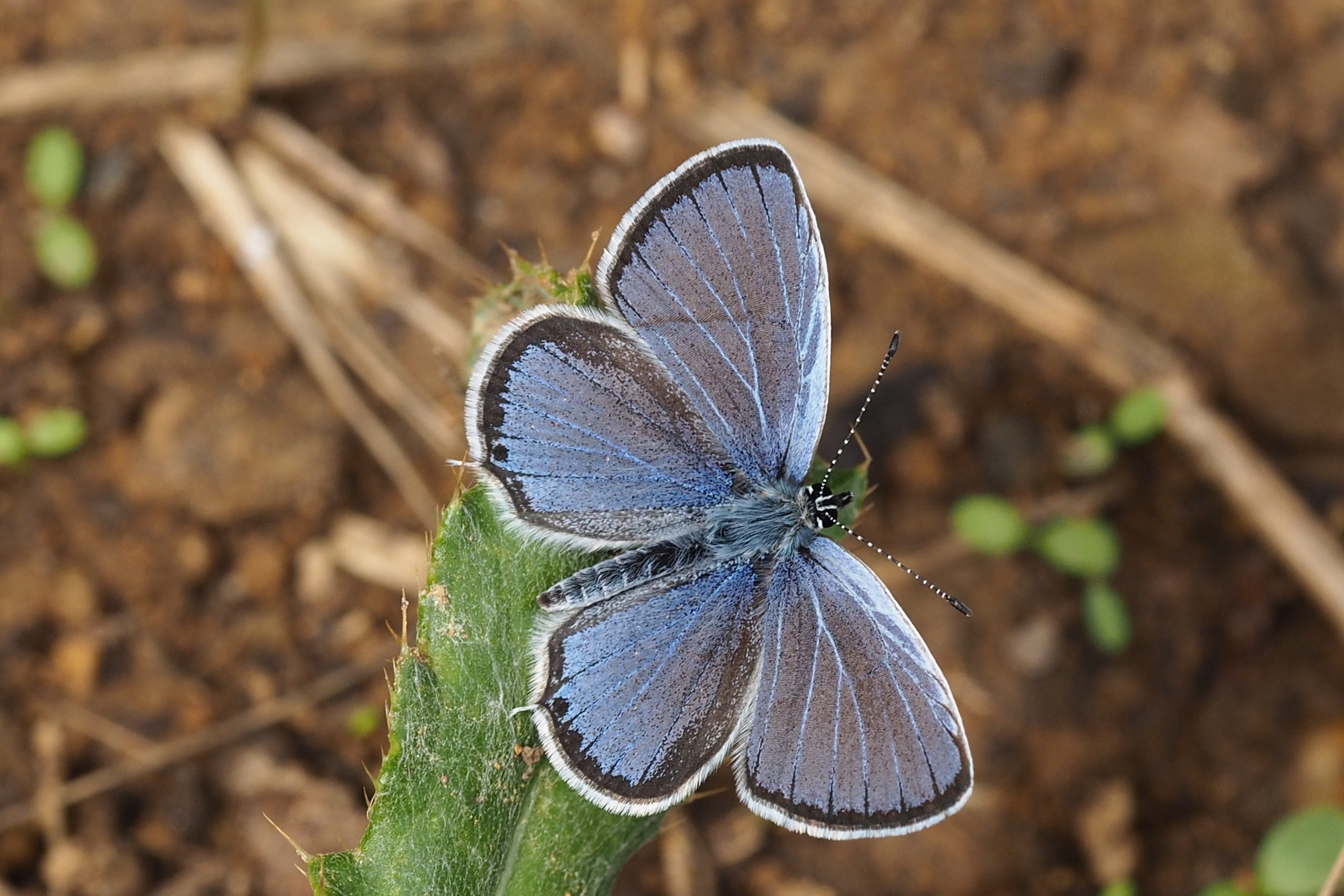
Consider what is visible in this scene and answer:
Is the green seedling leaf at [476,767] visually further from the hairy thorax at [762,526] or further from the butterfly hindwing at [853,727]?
the hairy thorax at [762,526]

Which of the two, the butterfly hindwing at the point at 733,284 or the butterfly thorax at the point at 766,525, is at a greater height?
the butterfly hindwing at the point at 733,284

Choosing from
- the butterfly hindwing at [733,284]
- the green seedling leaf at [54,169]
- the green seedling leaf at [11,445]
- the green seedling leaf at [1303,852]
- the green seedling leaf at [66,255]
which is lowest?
the green seedling leaf at [1303,852]

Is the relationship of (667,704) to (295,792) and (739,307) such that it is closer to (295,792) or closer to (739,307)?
(739,307)

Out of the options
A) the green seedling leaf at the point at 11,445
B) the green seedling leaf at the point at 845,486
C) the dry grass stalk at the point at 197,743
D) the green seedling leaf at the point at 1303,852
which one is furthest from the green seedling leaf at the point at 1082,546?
the green seedling leaf at the point at 11,445

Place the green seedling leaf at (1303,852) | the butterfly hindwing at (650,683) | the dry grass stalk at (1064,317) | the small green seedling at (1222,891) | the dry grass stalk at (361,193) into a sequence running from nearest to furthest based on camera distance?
the butterfly hindwing at (650,683)
the green seedling leaf at (1303,852)
the small green seedling at (1222,891)
the dry grass stalk at (1064,317)
the dry grass stalk at (361,193)

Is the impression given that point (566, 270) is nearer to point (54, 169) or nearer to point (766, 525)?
point (54, 169)

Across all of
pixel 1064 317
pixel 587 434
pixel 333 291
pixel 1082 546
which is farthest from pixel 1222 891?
pixel 333 291
